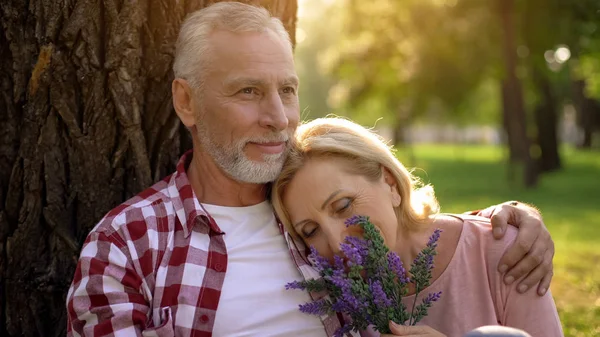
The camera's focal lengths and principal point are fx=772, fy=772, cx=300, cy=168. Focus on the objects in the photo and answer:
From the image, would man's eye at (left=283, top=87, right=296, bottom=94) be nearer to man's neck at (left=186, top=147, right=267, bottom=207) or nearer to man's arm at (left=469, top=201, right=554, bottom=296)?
man's neck at (left=186, top=147, right=267, bottom=207)

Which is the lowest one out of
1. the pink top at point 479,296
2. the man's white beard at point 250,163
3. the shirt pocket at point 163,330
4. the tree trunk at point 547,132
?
the tree trunk at point 547,132

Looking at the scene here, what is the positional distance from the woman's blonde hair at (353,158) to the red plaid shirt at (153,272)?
0.31 m

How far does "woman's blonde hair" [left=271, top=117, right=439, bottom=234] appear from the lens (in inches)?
130

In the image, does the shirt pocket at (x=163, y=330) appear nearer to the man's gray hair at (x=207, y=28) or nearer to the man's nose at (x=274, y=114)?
the man's nose at (x=274, y=114)

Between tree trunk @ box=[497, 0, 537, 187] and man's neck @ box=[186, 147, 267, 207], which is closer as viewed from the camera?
man's neck @ box=[186, 147, 267, 207]

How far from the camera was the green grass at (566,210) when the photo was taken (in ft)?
24.3

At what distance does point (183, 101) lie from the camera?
11.9ft

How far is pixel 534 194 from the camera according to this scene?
20.1 metres

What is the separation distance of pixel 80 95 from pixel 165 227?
94cm

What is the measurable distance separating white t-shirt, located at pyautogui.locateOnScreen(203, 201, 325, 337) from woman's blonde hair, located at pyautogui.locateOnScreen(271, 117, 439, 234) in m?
0.14

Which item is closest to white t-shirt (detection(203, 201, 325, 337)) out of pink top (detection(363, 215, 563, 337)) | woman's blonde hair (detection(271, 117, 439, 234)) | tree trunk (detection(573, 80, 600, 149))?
woman's blonde hair (detection(271, 117, 439, 234))

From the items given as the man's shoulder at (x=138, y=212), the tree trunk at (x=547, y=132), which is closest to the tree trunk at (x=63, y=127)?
the man's shoulder at (x=138, y=212)

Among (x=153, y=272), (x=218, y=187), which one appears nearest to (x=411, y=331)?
(x=153, y=272)

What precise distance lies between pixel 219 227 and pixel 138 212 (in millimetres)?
383
